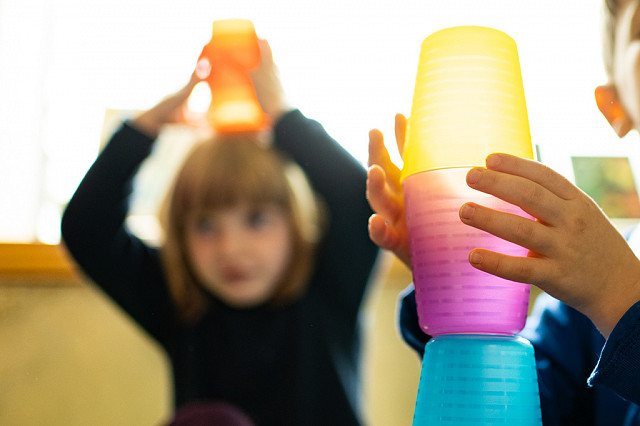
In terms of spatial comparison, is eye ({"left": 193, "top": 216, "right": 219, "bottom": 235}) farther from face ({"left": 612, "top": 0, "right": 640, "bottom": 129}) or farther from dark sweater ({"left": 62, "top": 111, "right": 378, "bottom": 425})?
face ({"left": 612, "top": 0, "right": 640, "bottom": 129})

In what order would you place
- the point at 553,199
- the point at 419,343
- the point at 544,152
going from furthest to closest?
the point at 544,152 < the point at 419,343 < the point at 553,199

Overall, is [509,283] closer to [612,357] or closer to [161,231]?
[612,357]

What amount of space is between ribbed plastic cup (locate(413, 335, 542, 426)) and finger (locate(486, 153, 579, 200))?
86mm

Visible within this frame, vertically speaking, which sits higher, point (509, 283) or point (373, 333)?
point (509, 283)

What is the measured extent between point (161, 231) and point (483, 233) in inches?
15.8

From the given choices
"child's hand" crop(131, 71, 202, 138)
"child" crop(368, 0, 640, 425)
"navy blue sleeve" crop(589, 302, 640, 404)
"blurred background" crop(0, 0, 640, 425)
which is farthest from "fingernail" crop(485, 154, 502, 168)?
"child's hand" crop(131, 71, 202, 138)

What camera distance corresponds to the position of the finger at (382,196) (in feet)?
1.17

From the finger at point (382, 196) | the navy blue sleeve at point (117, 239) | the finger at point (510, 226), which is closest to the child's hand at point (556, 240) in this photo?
the finger at point (510, 226)

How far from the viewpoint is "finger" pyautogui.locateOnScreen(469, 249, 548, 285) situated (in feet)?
0.76

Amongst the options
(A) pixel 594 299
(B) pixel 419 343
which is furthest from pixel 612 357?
(B) pixel 419 343

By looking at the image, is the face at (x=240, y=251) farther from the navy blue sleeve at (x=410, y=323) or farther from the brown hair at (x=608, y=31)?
the brown hair at (x=608, y=31)

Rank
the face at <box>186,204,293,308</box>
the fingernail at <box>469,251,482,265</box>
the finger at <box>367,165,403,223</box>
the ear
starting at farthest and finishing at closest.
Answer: the face at <box>186,204,293,308</box>
the ear
the finger at <box>367,165,403,223</box>
the fingernail at <box>469,251,482,265</box>

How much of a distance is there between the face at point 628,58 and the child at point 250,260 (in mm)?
263

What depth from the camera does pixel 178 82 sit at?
54 centimetres
